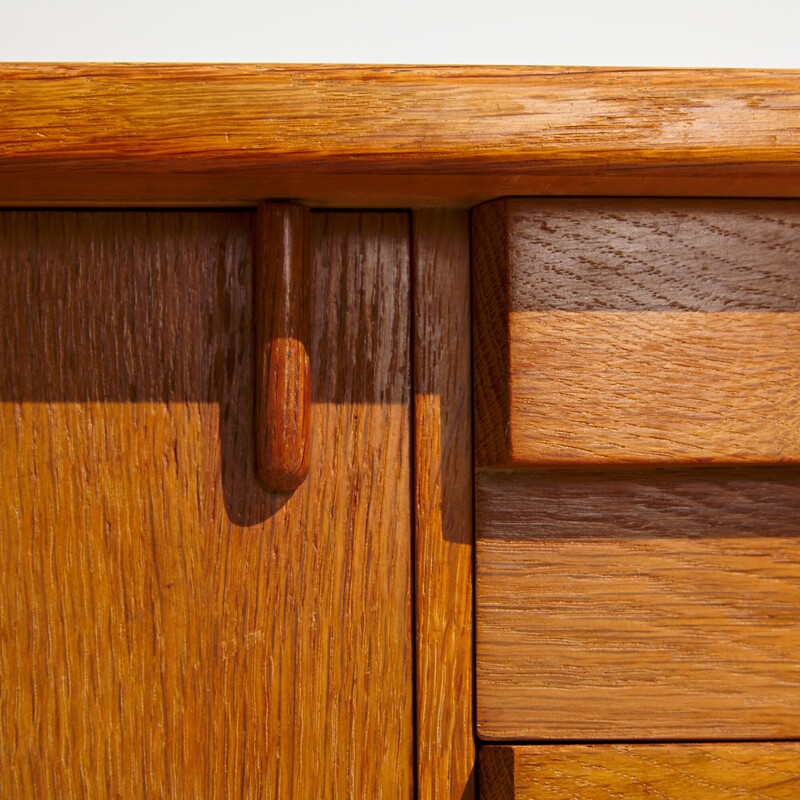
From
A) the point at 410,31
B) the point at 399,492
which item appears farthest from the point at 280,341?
the point at 410,31

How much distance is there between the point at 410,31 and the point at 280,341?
0.67ft

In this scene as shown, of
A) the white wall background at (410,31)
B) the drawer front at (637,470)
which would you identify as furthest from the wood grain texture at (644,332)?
the white wall background at (410,31)

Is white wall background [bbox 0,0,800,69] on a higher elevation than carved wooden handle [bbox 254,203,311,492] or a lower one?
higher

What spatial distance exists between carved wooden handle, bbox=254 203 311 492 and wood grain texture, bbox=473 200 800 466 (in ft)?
0.31

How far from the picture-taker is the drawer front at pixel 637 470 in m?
0.31

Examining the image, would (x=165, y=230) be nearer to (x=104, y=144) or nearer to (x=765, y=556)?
(x=104, y=144)

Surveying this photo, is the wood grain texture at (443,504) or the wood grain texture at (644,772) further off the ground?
the wood grain texture at (443,504)

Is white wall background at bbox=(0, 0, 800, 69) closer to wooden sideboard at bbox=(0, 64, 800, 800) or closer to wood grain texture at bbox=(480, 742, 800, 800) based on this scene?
wooden sideboard at bbox=(0, 64, 800, 800)

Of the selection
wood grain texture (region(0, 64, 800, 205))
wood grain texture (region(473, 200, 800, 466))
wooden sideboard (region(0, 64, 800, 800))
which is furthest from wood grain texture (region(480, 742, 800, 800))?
wood grain texture (region(0, 64, 800, 205))

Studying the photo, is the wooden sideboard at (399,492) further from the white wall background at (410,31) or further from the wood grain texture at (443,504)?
the white wall background at (410,31)

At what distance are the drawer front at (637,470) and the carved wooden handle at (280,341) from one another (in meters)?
0.09

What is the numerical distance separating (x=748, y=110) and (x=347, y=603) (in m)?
0.29

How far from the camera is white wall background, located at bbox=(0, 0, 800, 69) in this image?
37 centimetres

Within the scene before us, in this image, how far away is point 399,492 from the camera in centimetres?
34
